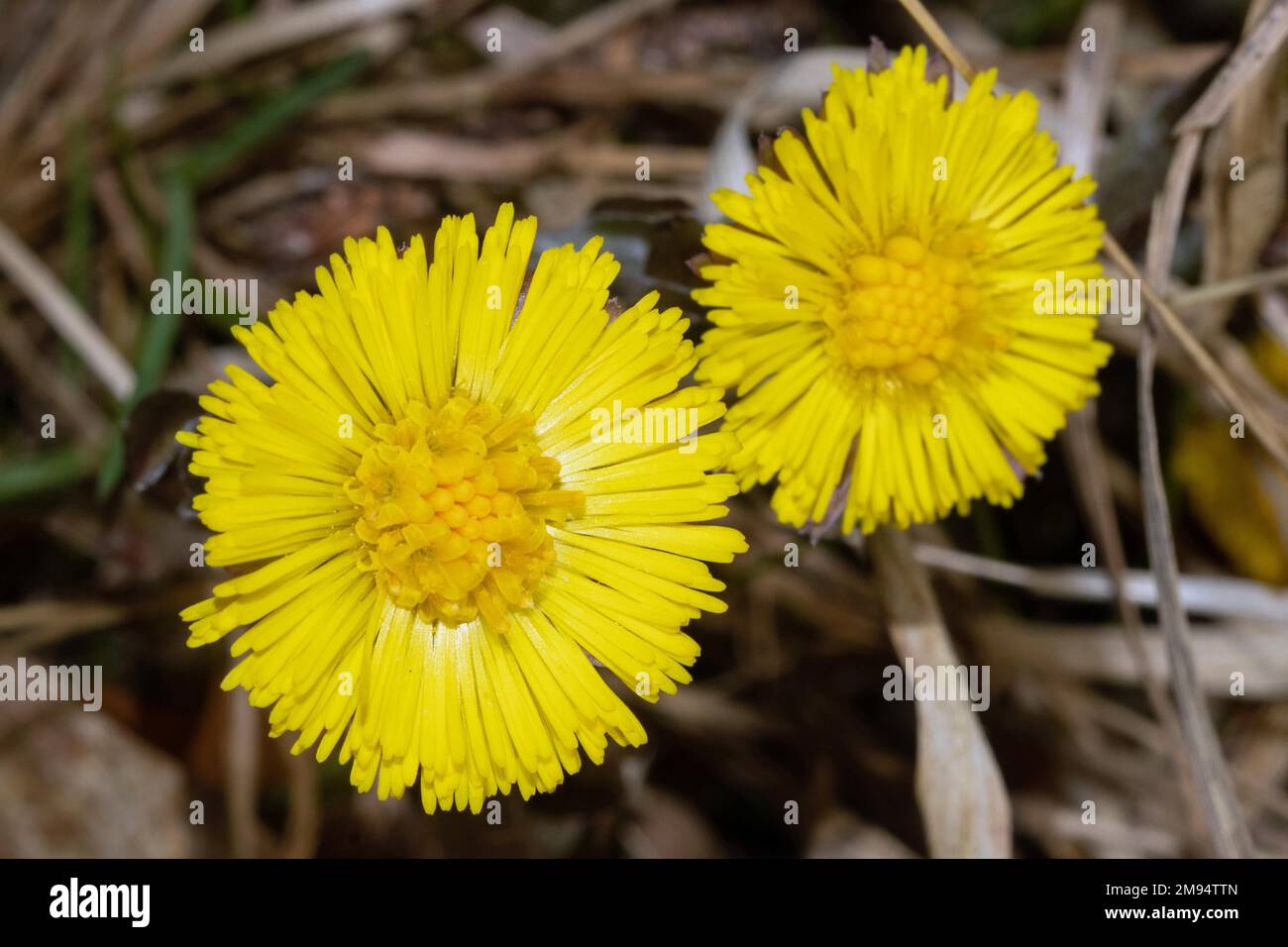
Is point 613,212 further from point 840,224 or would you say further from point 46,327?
point 46,327

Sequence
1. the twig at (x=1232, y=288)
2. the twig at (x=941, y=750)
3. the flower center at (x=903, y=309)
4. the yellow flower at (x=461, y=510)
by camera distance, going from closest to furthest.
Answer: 1. the yellow flower at (x=461, y=510)
2. the flower center at (x=903, y=309)
3. the twig at (x=941, y=750)
4. the twig at (x=1232, y=288)

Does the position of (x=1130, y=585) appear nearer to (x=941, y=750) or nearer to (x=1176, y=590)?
(x=1176, y=590)

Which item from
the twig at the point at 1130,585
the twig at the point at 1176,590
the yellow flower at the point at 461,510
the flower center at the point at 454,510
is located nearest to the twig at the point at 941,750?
the twig at the point at 1130,585

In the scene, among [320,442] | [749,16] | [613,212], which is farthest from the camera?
[749,16]

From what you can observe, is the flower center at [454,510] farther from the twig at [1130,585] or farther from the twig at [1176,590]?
the twig at [1176,590]

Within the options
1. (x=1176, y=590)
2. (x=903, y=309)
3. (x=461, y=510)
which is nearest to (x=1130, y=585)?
(x=1176, y=590)

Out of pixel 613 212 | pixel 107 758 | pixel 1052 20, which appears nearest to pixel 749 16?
pixel 1052 20

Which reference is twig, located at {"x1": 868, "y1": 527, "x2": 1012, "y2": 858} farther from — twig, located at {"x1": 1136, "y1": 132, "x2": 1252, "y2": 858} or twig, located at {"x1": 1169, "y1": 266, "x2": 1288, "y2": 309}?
twig, located at {"x1": 1169, "y1": 266, "x2": 1288, "y2": 309}
